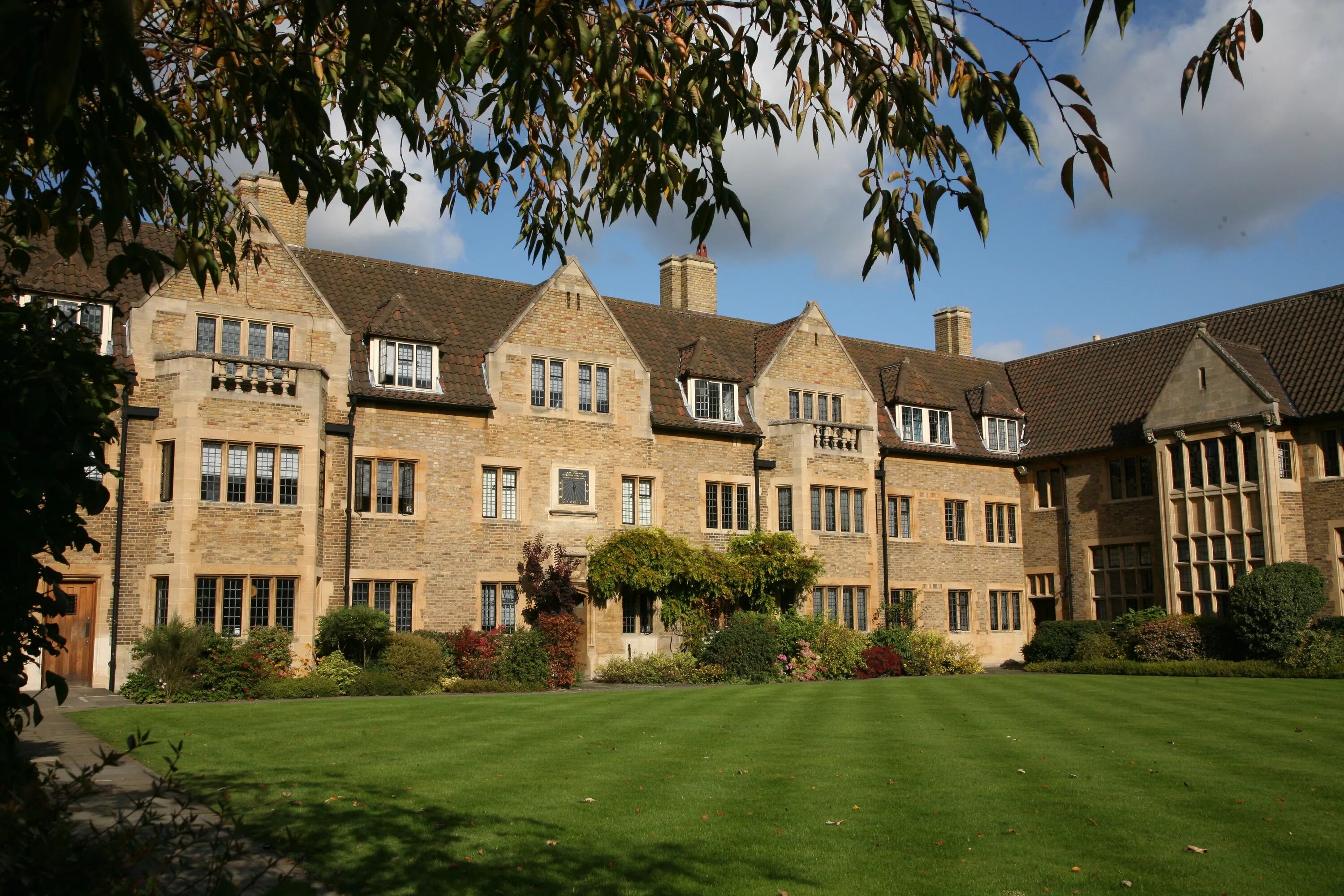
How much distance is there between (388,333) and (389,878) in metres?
21.7

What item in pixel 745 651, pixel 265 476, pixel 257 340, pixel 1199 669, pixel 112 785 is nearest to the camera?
pixel 112 785

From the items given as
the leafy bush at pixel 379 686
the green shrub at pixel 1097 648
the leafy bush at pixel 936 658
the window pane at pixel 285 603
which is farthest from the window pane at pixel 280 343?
the green shrub at pixel 1097 648

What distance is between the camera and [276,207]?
3028 cm

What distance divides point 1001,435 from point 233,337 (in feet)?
89.0

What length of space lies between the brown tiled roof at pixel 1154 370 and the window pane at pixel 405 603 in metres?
23.3

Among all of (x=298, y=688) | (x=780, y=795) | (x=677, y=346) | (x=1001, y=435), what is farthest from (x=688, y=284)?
(x=780, y=795)

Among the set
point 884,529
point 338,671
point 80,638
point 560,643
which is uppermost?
point 884,529

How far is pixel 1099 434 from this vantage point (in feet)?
125

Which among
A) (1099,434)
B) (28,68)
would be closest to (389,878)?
→ (28,68)

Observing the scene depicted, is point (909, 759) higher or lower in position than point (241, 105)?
lower

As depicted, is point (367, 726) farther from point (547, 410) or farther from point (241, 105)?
point (547, 410)

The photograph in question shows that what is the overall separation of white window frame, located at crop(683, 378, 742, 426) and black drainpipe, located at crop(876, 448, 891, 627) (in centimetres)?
549

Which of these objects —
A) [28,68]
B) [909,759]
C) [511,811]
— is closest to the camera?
[28,68]

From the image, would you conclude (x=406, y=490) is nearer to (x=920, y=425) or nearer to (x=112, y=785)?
(x=112, y=785)
